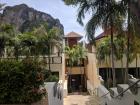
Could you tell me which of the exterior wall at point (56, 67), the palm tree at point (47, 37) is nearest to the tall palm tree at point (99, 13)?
the palm tree at point (47, 37)

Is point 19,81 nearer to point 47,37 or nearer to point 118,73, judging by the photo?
point 47,37

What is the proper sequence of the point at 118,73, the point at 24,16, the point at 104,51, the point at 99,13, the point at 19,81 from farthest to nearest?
the point at 24,16, the point at 118,73, the point at 104,51, the point at 99,13, the point at 19,81

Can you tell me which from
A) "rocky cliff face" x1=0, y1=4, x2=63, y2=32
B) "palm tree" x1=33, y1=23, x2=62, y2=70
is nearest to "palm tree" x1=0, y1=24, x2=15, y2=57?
"palm tree" x1=33, y1=23, x2=62, y2=70

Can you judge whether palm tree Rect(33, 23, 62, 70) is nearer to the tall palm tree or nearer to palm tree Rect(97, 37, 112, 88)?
palm tree Rect(97, 37, 112, 88)

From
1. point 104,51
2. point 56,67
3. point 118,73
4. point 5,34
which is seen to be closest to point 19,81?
point 104,51

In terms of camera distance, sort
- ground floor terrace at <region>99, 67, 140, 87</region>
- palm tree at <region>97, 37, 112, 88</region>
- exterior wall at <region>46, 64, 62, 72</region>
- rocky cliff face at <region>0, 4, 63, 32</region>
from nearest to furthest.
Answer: palm tree at <region>97, 37, 112, 88</region> → exterior wall at <region>46, 64, 62, 72</region> → ground floor terrace at <region>99, 67, 140, 87</region> → rocky cliff face at <region>0, 4, 63, 32</region>

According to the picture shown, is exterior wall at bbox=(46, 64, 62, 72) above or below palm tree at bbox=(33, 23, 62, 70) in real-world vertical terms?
below

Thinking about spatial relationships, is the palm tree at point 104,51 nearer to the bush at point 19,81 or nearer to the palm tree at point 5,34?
the palm tree at point 5,34

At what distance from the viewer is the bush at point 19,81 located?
563 inches

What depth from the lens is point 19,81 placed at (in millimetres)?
14391

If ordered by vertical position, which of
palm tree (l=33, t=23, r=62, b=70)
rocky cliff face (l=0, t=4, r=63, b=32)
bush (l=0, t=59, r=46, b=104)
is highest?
rocky cliff face (l=0, t=4, r=63, b=32)

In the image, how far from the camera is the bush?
14289mm

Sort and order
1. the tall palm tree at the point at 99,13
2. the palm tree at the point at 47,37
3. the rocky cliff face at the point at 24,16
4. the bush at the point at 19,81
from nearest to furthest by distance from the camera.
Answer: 1. the bush at the point at 19,81
2. the tall palm tree at the point at 99,13
3. the palm tree at the point at 47,37
4. the rocky cliff face at the point at 24,16

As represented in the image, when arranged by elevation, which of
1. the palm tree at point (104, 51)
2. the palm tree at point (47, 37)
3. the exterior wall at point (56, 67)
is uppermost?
the palm tree at point (47, 37)
